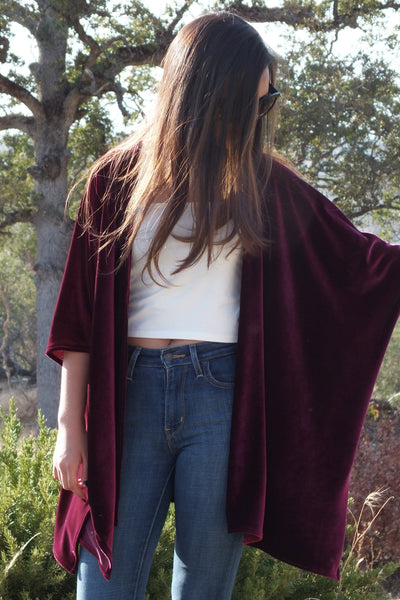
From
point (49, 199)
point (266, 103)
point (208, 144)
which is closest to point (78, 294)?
point (208, 144)

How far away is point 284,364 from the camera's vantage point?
200cm

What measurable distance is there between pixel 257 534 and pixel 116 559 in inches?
14.5

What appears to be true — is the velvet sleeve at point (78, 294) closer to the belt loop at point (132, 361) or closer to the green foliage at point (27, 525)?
the belt loop at point (132, 361)

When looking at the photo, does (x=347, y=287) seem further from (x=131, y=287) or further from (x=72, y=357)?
(x=72, y=357)

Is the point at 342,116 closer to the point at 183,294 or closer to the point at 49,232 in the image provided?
the point at 49,232

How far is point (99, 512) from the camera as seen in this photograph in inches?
71.4

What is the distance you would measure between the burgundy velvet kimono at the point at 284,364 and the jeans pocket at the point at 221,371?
0.03 meters

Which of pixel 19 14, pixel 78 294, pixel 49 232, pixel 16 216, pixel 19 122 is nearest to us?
pixel 78 294

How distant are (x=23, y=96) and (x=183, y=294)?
33.5 ft

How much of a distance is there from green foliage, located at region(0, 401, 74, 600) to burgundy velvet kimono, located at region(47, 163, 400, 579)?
70 cm

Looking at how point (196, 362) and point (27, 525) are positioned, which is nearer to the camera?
point (196, 362)

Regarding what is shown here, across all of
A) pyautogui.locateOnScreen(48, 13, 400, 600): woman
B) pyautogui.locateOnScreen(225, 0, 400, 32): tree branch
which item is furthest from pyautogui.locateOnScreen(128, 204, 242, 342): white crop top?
pyautogui.locateOnScreen(225, 0, 400, 32): tree branch

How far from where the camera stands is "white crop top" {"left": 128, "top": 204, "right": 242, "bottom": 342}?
1851 mm

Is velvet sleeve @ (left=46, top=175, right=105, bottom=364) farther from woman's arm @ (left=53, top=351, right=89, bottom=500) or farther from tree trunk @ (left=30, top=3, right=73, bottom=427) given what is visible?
tree trunk @ (left=30, top=3, right=73, bottom=427)
